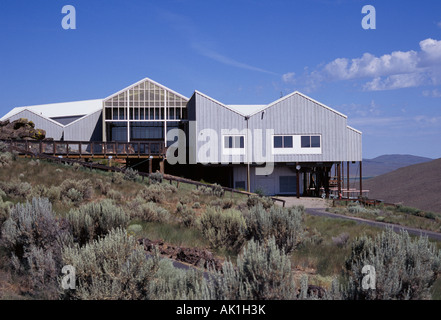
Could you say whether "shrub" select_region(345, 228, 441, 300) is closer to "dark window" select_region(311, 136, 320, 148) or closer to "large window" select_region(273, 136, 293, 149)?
"large window" select_region(273, 136, 293, 149)

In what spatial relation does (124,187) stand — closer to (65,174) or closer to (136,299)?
(65,174)

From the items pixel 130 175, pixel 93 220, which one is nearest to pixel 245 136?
pixel 130 175

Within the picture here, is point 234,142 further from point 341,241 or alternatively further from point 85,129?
point 341,241

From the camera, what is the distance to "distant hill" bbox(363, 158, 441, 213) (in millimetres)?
63000

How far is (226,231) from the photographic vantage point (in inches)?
478

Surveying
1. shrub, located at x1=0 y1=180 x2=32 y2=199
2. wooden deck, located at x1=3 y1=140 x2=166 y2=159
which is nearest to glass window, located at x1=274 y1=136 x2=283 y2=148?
wooden deck, located at x1=3 y1=140 x2=166 y2=159

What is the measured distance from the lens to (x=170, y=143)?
41031 mm

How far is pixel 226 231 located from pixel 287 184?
27636 mm

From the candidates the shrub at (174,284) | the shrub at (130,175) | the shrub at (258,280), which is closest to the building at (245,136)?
the shrub at (130,175)

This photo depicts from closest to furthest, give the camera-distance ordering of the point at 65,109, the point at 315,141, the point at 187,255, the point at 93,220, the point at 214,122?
the point at 187,255, the point at 93,220, the point at 214,122, the point at 315,141, the point at 65,109

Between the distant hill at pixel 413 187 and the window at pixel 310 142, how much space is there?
25657 millimetres

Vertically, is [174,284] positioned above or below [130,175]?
below

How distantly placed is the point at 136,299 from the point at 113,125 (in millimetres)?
36728

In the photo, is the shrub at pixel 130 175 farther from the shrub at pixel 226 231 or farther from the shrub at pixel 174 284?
the shrub at pixel 174 284
